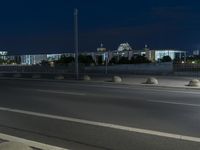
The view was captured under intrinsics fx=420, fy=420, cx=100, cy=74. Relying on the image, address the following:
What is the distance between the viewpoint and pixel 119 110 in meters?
13.2

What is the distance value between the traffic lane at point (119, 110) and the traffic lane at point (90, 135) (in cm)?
94

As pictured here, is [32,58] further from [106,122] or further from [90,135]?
[90,135]

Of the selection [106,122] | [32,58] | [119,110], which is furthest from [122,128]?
[32,58]

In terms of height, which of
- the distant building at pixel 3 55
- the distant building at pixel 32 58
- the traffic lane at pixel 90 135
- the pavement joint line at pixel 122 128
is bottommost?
the traffic lane at pixel 90 135

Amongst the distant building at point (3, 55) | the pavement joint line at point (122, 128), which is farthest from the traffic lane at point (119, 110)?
the distant building at point (3, 55)

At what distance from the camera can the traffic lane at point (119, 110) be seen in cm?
1059

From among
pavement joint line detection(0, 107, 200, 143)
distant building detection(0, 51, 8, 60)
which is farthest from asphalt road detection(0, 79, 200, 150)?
distant building detection(0, 51, 8, 60)

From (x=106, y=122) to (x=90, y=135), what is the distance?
5.61 ft

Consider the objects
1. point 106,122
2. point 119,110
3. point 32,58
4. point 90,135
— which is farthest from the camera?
point 32,58

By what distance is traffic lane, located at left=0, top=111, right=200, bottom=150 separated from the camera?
8.19 m

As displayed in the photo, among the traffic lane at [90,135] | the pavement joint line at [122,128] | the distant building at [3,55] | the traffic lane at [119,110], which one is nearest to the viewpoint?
the traffic lane at [90,135]

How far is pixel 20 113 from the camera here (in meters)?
12.9

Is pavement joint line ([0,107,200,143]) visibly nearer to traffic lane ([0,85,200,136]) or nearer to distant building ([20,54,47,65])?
traffic lane ([0,85,200,136])

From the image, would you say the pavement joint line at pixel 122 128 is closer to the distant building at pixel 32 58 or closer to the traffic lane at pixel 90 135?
the traffic lane at pixel 90 135
